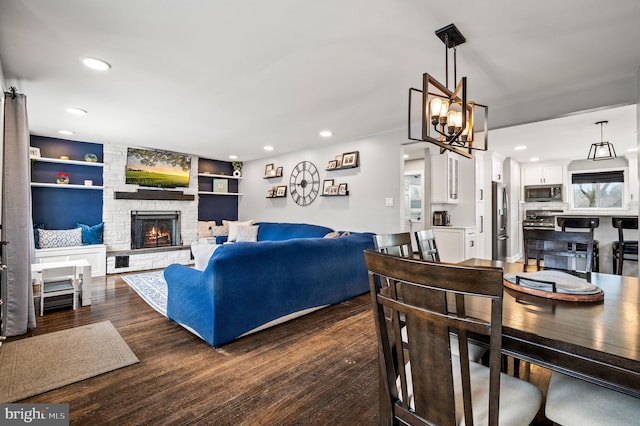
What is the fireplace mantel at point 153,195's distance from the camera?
18.7 ft

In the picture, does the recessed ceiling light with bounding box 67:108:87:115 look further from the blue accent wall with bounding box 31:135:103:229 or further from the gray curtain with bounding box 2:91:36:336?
the blue accent wall with bounding box 31:135:103:229

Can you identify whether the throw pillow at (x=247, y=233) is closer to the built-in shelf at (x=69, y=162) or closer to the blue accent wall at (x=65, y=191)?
the blue accent wall at (x=65, y=191)

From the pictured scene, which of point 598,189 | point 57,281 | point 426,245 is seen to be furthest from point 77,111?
point 598,189

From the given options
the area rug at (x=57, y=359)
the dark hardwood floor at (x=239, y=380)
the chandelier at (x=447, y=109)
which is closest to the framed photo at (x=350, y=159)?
the dark hardwood floor at (x=239, y=380)

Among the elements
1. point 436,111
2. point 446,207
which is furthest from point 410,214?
point 436,111

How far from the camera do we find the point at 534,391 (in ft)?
3.65

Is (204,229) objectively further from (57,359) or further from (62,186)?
(57,359)

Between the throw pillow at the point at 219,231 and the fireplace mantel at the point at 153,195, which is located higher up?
the fireplace mantel at the point at 153,195

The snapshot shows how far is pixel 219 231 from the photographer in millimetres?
6840

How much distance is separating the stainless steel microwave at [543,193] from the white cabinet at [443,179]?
301 cm

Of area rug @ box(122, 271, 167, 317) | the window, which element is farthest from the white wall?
the window

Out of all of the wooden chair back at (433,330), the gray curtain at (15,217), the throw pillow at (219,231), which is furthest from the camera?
the throw pillow at (219,231)

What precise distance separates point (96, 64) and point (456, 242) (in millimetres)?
5333

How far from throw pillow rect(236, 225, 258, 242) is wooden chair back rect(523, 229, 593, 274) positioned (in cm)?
494
